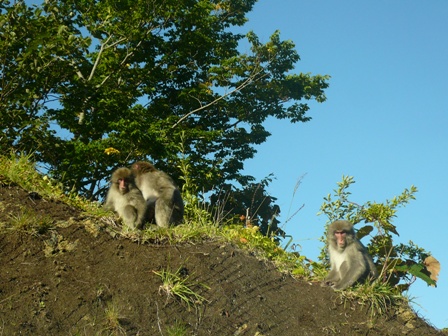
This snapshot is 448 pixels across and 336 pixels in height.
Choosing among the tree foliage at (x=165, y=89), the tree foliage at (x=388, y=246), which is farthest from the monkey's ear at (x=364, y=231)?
the tree foliage at (x=165, y=89)

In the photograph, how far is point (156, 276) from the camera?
23.8 feet

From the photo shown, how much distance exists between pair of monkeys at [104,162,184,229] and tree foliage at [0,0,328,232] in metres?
10.1

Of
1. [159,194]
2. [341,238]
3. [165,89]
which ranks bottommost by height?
[341,238]

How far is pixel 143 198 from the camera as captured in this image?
29.4 feet

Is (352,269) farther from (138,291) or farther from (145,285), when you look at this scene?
(138,291)

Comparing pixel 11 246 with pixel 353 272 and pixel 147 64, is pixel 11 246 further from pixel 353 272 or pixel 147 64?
pixel 147 64

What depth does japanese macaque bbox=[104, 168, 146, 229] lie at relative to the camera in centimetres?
863

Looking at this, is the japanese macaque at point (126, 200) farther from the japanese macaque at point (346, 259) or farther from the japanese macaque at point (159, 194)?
the japanese macaque at point (346, 259)

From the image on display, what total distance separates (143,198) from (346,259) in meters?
3.02

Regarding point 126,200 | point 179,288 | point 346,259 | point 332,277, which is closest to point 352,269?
point 346,259

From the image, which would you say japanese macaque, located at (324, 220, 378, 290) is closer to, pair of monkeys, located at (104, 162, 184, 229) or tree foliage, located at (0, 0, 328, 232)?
pair of monkeys, located at (104, 162, 184, 229)

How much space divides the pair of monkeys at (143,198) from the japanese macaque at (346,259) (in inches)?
91.7

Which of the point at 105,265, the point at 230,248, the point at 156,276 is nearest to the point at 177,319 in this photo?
the point at 156,276

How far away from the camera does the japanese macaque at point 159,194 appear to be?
8.99 meters
